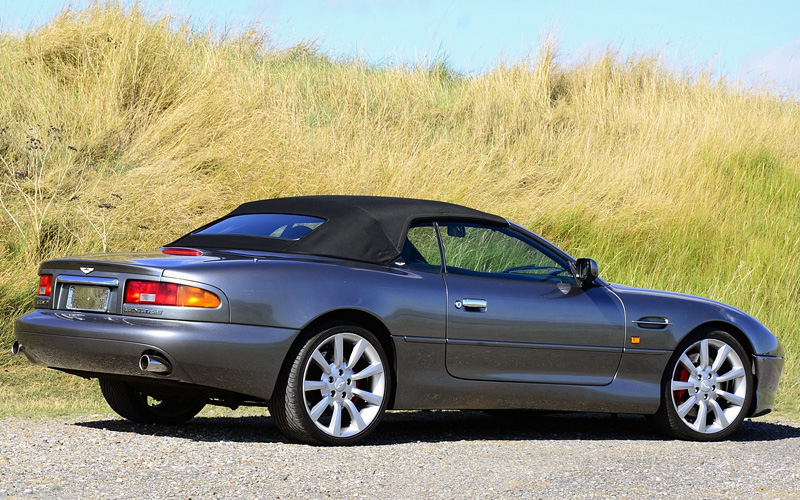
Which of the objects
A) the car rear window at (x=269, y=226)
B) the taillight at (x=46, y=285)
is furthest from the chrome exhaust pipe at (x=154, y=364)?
the car rear window at (x=269, y=226)

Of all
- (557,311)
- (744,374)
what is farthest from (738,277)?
(557,311)

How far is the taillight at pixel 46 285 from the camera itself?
238 inches

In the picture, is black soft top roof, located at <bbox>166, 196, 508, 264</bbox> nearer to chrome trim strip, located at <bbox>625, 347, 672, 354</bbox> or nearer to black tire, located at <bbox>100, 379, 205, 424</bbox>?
black tire, located at <bbox>100, 379, 205, 424</bbox>

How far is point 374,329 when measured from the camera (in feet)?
20.0

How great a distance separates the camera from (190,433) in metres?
6.36

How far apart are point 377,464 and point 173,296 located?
134 centimetres

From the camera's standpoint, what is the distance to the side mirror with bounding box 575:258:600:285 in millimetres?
6852

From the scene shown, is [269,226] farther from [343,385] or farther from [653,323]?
[653,323]

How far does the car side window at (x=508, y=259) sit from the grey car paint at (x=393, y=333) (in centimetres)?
15

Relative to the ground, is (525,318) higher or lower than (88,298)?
higher

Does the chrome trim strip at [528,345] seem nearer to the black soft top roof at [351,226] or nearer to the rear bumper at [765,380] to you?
the black soft top roof at [351,226]

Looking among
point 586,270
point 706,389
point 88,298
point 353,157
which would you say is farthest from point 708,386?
point 353,157

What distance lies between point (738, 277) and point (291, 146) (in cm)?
614

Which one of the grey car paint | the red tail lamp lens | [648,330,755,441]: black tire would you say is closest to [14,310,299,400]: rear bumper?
the grey car paint
